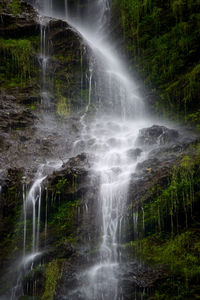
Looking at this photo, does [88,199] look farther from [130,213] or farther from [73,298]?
[73,298]

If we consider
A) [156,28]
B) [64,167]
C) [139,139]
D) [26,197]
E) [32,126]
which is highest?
[156,28]

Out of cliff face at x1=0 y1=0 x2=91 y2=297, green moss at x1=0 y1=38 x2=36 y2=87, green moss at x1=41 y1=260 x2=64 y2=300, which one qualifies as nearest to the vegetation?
green moss at x1=41 y1=260 x2=64 y2=300

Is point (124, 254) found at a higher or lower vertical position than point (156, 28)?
lower

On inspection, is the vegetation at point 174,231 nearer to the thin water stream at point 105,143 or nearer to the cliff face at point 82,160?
the cliff face at point 82,160

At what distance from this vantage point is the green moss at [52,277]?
17.2 ft

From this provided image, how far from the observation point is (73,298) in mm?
5012

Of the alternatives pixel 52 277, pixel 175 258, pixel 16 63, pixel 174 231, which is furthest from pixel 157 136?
pixel 16 63

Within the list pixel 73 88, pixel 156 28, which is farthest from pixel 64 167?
pixel 156 28

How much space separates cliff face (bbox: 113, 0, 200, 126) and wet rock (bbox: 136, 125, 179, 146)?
1428mm

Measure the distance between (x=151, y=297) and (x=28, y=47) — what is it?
11.0 meters

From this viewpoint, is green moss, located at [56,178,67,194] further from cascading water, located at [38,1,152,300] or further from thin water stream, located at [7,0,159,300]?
cascading water, located at [38,1,152,300]

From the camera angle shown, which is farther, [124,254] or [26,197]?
[26,197]

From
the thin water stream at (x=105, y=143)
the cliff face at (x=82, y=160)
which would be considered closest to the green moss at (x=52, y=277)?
the cliff face at (x=82, y=160)

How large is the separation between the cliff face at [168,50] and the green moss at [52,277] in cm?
678
